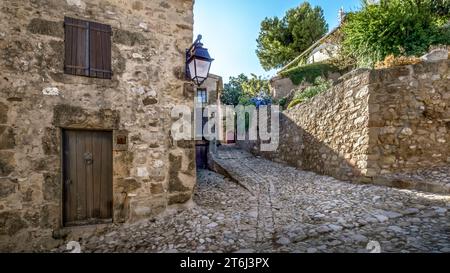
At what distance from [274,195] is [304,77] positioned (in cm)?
1178

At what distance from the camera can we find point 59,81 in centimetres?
347

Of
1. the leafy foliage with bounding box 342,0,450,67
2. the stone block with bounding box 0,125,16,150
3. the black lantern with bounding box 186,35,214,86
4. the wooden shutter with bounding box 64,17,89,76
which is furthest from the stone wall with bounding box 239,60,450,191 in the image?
the stone block with bounding box 0,125,16,150

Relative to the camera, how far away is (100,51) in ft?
12.3

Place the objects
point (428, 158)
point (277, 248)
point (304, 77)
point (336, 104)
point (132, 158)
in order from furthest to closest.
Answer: point (304, 77), point (336, 104), point (428, 158), point (132, 158), point (277, 248)

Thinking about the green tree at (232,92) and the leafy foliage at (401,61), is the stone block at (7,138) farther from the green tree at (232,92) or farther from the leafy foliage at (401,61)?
the green tree at (232,92)

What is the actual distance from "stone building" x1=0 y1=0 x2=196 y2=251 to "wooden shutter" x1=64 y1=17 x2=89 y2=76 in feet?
0.04

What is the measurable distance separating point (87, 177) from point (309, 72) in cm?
1418

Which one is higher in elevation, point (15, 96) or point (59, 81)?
point (59, 81)

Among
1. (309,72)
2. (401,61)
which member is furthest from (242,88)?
(401,61)

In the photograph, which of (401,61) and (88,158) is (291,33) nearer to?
(401,61)

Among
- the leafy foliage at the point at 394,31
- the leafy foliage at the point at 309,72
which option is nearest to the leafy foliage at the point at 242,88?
the leafy foliage at the point at 309,72

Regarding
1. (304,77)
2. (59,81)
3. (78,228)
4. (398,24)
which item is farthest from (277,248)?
(304,77)

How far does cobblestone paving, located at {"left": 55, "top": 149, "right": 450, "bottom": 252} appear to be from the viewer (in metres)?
2.72

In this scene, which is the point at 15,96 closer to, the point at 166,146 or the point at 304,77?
the point at 166,146
